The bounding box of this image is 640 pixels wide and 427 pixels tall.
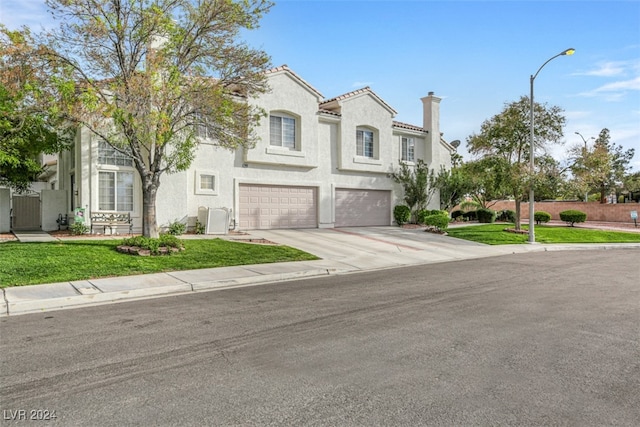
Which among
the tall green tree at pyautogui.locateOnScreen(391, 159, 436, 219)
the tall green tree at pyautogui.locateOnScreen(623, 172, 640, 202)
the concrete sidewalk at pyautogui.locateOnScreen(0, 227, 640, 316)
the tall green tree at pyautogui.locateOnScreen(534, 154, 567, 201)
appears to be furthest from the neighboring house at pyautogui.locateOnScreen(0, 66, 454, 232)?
the tall green tree at pyautogui.locateOnScreen(623, 172, 640, 202)

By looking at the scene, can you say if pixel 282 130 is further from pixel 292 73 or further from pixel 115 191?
pixel 115 191

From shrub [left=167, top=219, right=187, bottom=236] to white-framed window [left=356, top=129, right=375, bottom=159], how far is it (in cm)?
1087

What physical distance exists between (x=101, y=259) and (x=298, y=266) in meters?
5.31

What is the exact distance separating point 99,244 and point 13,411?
10.9 meters

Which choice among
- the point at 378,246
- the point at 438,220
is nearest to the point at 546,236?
the point at 438,220

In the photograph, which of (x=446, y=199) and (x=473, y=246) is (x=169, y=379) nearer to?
(x=473, y=246)

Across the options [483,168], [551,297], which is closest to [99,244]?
[551,297]

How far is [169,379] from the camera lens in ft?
14.6

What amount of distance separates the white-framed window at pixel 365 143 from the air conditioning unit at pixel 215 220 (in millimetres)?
9225

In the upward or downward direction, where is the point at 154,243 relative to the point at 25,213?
downward

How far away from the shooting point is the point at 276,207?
71.1ft

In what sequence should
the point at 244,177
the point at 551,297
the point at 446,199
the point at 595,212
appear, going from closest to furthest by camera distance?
the point at 551,297 < the point at 244,177 < the point at 446,199 < the point at 595,212

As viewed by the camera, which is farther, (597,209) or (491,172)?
(597,209)

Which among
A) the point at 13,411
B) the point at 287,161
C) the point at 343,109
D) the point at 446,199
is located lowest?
the point at 13,411
